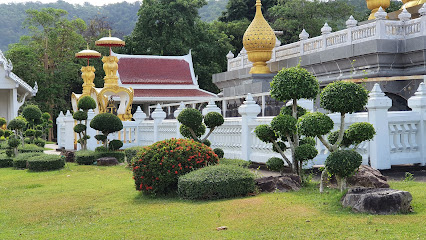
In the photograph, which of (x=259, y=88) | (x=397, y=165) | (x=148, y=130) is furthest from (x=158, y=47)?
(x=397, y=165)

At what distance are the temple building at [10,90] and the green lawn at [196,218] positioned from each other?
2116cm

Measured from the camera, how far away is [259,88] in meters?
16.1

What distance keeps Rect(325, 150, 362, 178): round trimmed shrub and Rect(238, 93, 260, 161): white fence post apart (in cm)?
503

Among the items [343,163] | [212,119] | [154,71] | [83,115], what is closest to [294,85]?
[343,163]

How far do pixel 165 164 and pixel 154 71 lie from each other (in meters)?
22.3

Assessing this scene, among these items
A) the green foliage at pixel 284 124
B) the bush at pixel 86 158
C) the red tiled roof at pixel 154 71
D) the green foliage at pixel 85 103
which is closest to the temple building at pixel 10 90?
the red tiled roof at pixel 154 71

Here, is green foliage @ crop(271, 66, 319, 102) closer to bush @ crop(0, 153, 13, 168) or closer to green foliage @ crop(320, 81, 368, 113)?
green foliage @ crop(320, 81, 368, 113)

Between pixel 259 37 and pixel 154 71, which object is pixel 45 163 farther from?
pixel 154 71

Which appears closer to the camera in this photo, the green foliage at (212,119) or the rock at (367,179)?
the rock at (367,179)

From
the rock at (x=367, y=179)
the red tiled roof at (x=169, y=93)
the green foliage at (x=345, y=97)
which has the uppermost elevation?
the red tiled roof at (x=169, y=93)

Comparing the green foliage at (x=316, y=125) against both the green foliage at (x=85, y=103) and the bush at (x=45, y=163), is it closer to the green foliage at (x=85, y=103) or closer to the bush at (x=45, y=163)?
the bush at (x=45, y=163)

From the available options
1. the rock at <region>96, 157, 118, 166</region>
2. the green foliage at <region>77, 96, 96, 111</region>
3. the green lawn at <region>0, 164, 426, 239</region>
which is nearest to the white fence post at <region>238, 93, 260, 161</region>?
the green lawn at <region>0, 164, 426, 239</region>

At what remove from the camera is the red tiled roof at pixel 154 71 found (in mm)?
29995

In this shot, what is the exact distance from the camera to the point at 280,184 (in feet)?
27.3
